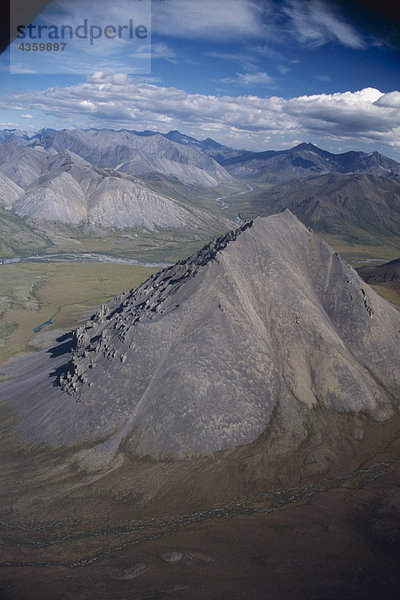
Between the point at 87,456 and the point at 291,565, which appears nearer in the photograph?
the point at 291,565

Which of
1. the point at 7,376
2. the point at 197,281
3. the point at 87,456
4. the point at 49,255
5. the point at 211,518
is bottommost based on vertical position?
the point at 211,518

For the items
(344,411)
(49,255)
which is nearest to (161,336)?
(344,411)

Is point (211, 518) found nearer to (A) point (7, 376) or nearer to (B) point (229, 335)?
(B) point (229, 335)

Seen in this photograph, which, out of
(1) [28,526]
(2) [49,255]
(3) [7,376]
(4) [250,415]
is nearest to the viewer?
(1) [28,526]

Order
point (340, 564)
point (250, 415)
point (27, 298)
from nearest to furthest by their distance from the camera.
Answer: point (340, 564)
point (250, 415)
point (27, 298)

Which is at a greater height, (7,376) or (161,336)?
(161,336)

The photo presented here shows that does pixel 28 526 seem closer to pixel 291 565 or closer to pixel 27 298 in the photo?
pixel 291 565
